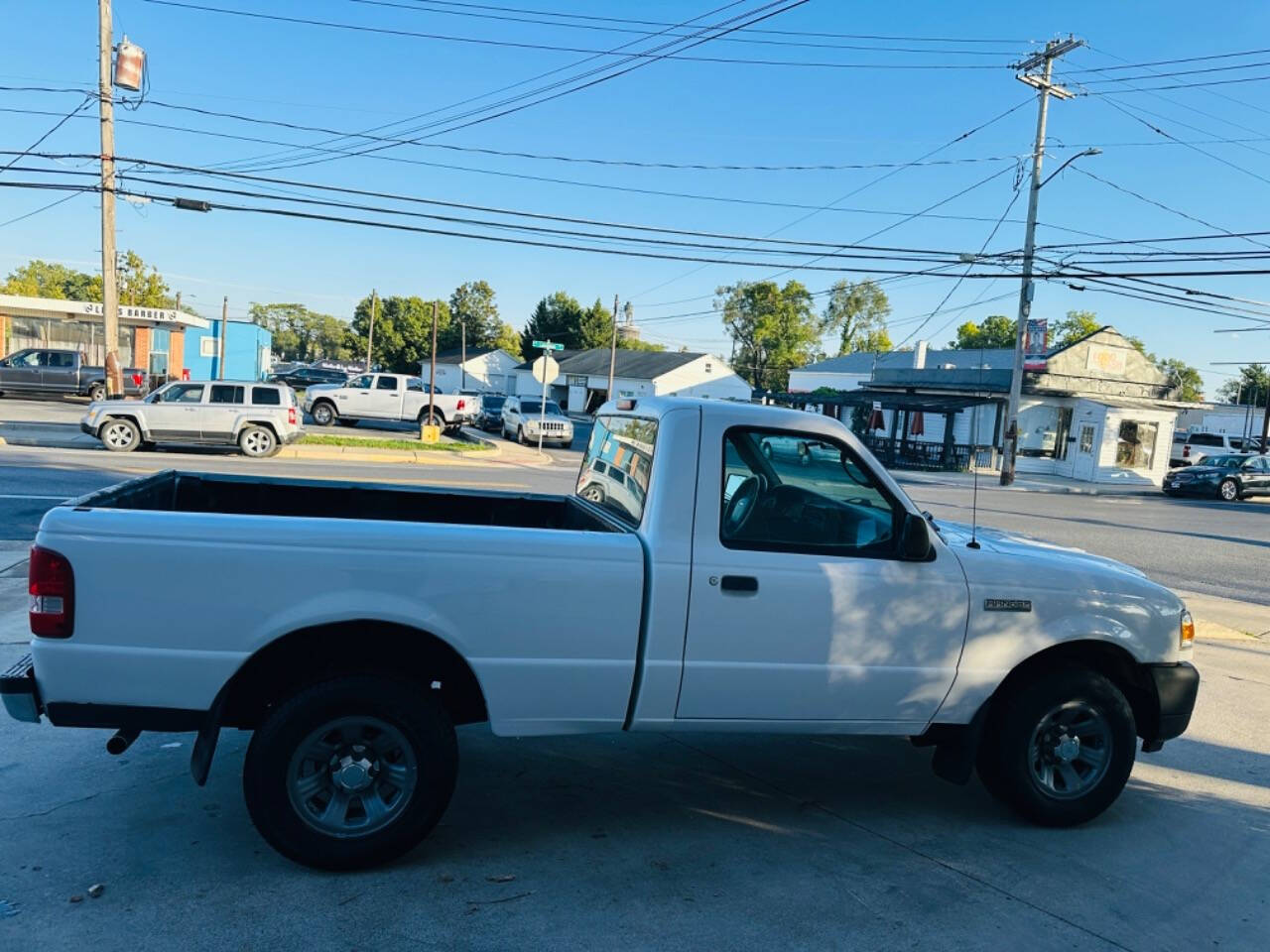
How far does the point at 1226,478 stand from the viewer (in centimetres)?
3102

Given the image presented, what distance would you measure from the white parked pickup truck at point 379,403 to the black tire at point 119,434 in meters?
12.8

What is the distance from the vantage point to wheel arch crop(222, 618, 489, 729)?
3674 millimetres

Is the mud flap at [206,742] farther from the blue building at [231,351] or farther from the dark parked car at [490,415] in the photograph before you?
the blue building at [231,351]

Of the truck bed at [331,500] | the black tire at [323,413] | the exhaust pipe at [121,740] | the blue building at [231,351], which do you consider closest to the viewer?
the exhaust pipe at [121,740]

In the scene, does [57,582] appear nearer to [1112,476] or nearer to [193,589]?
[193,589]

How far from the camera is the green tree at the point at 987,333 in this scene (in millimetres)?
103375

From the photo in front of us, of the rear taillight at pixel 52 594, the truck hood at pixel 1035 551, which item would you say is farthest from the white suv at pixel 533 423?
the rear taillight at pixel 52 594

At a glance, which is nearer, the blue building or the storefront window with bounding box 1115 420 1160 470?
the storefront window with bounding box 1115 420 1160 470

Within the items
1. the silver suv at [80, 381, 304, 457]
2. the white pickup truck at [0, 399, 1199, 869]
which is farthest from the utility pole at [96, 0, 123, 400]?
the white pickup truck at [0, 399, 1199, 869]

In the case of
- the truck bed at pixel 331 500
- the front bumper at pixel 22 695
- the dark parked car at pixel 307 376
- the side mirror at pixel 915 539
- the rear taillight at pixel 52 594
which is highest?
the dark parked car at pixel 307 376

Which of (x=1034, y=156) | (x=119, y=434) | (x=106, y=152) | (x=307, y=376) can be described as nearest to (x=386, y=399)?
(x=106, y=152)

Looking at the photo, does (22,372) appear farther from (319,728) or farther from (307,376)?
(319,728)

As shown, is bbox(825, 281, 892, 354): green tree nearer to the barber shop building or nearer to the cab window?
the barber shop building

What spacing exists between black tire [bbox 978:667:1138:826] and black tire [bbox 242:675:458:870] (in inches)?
101
